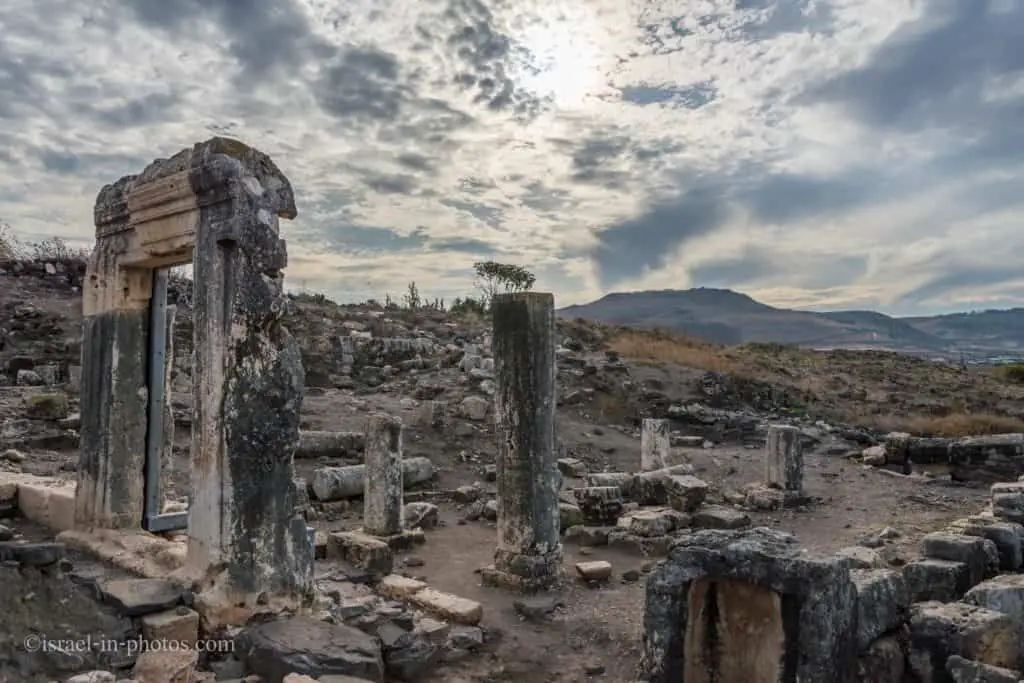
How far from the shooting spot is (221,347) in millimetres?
5715

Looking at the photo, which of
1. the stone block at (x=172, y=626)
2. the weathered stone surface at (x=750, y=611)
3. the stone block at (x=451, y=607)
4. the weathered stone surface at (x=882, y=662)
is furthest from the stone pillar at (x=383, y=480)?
the weathered stone surface at (x=882, y=662)

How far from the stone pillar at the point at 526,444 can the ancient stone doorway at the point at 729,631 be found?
348cm

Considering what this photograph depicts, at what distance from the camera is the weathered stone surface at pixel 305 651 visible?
486 centimetres

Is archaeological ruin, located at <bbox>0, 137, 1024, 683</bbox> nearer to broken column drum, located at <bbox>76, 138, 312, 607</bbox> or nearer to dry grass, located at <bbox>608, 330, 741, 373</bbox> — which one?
broken column drum, located at <bbox>76, 138, 312, 607</bbox>

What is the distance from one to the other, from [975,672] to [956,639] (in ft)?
1.03

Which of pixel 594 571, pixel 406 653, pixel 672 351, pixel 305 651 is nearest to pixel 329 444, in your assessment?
pixel 594 571

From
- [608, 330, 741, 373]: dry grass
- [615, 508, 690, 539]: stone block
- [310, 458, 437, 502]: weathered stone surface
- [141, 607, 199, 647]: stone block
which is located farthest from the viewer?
[608, 330, 741, 373]: dry grass

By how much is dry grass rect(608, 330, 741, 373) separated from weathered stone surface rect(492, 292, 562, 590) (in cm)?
1732

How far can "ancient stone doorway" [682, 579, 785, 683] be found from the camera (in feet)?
16.7

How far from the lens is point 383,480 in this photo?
404 inches

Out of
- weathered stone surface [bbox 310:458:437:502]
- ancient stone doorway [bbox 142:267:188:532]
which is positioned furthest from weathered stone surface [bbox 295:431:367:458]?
ancient stone doorway [bbox 142:267:188:532]

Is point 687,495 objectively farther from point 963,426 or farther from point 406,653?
point 963,426

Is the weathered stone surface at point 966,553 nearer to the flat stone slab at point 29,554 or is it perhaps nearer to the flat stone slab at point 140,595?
the flat stone slab at point 140,595

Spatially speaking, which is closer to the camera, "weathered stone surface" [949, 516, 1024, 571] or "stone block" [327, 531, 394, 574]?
"weathered stone surface" [949, 516, 1024, 571]
